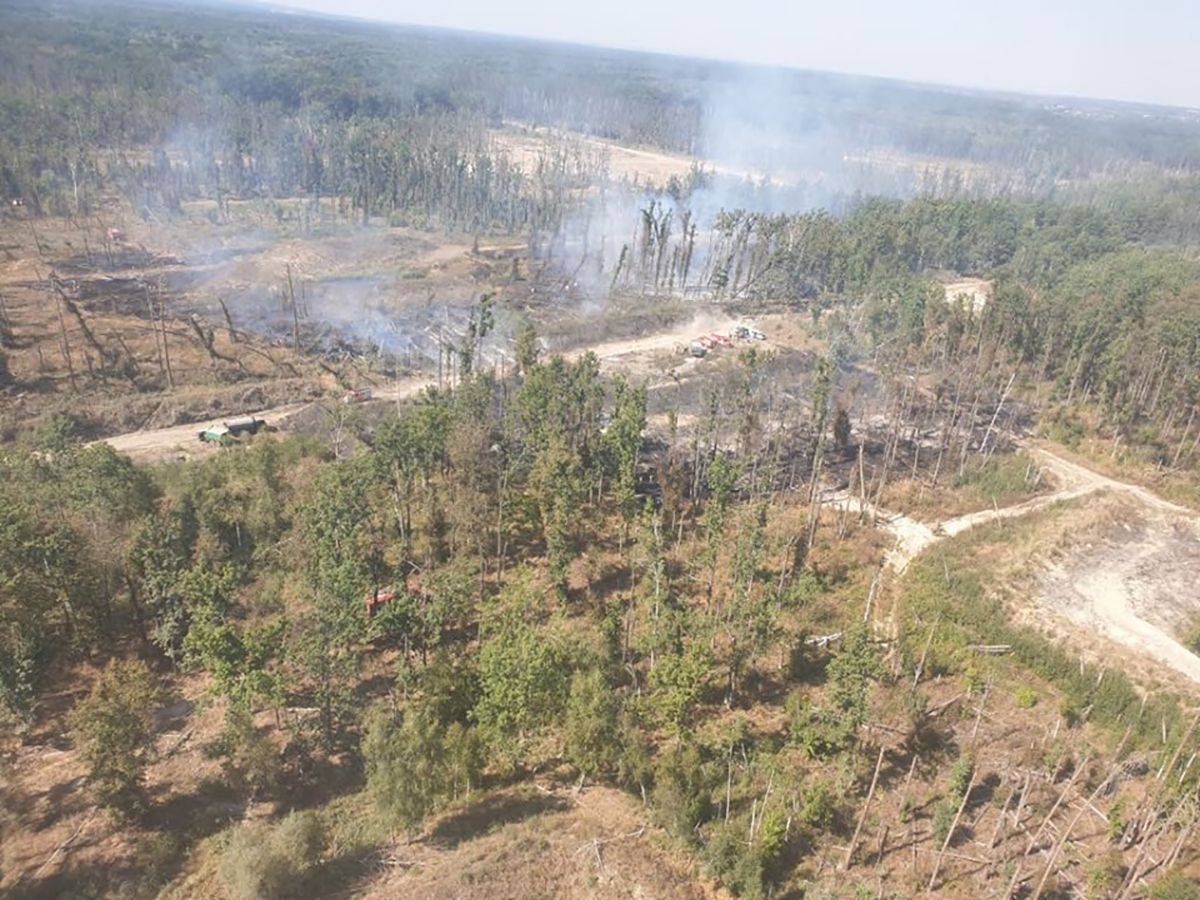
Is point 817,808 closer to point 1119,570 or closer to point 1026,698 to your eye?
point 1026,698

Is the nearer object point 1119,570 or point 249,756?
point 249,756

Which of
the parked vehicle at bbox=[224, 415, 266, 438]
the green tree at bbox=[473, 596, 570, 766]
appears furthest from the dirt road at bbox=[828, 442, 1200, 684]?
the parked vehicle at bbox=[224, 415, 266, 438]

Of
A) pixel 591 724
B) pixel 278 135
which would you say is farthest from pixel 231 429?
pixel 278 135

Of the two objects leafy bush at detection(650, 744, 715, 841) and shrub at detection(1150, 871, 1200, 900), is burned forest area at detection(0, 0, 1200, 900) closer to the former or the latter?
leafy bush at detection(650, 744, 715, 841)

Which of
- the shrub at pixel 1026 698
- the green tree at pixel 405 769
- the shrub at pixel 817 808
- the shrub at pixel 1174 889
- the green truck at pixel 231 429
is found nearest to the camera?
the shrub at pixel 1174 889

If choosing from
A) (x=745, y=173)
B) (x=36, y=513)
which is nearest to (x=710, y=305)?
(x=36, y=513)

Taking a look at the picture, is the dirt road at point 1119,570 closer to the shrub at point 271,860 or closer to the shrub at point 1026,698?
the shrub at point 1026,698

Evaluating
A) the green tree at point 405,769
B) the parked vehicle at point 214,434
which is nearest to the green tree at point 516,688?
the green tree at point 405,769
